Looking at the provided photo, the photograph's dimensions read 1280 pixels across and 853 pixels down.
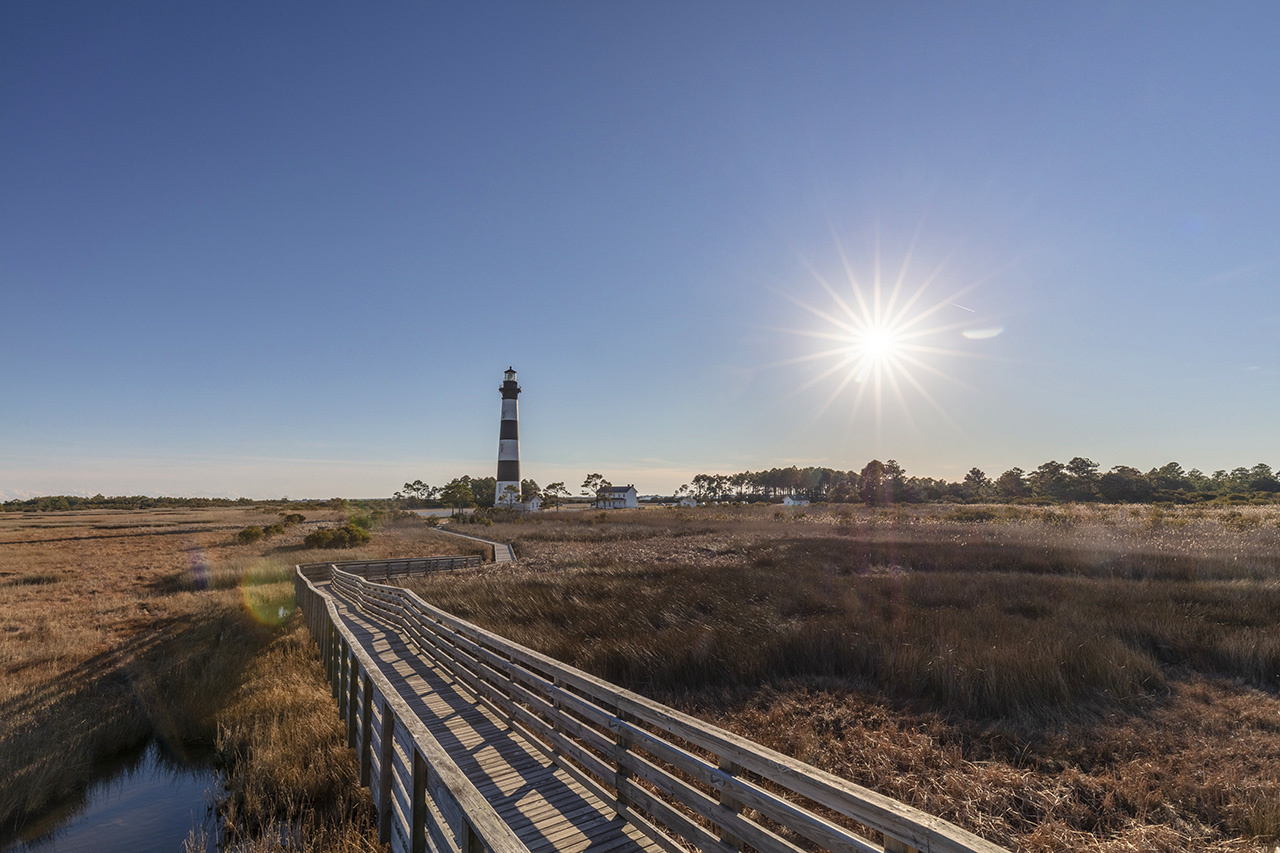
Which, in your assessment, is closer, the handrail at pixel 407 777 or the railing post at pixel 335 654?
the handrail at pixel 407 777

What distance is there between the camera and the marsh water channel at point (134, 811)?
724cm

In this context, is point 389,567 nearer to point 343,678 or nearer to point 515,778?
point 343,678

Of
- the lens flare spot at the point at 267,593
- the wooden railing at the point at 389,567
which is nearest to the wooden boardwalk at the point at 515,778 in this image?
the lens flare spot at the point at 267,593

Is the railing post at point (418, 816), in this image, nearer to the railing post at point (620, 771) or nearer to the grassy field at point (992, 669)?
the railing post at point (620, 771)

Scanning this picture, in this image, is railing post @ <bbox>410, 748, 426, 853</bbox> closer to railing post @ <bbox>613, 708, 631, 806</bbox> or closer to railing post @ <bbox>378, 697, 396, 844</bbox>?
railing post @ <bbox>378, 697, 396, 844</bbox>

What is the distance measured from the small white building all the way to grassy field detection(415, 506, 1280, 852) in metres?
105

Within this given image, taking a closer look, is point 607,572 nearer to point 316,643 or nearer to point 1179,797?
point 316,643

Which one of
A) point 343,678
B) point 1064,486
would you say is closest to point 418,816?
point 343,678

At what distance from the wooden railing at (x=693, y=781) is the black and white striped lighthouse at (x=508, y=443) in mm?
55067

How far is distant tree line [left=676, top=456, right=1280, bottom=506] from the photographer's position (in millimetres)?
64688

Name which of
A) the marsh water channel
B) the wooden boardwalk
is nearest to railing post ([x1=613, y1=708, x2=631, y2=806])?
the wooden boardwalk

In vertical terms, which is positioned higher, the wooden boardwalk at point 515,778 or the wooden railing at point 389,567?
the wooden boardwalk at point 515,778

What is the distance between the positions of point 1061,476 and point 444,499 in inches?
3963

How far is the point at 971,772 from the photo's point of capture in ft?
19.7
